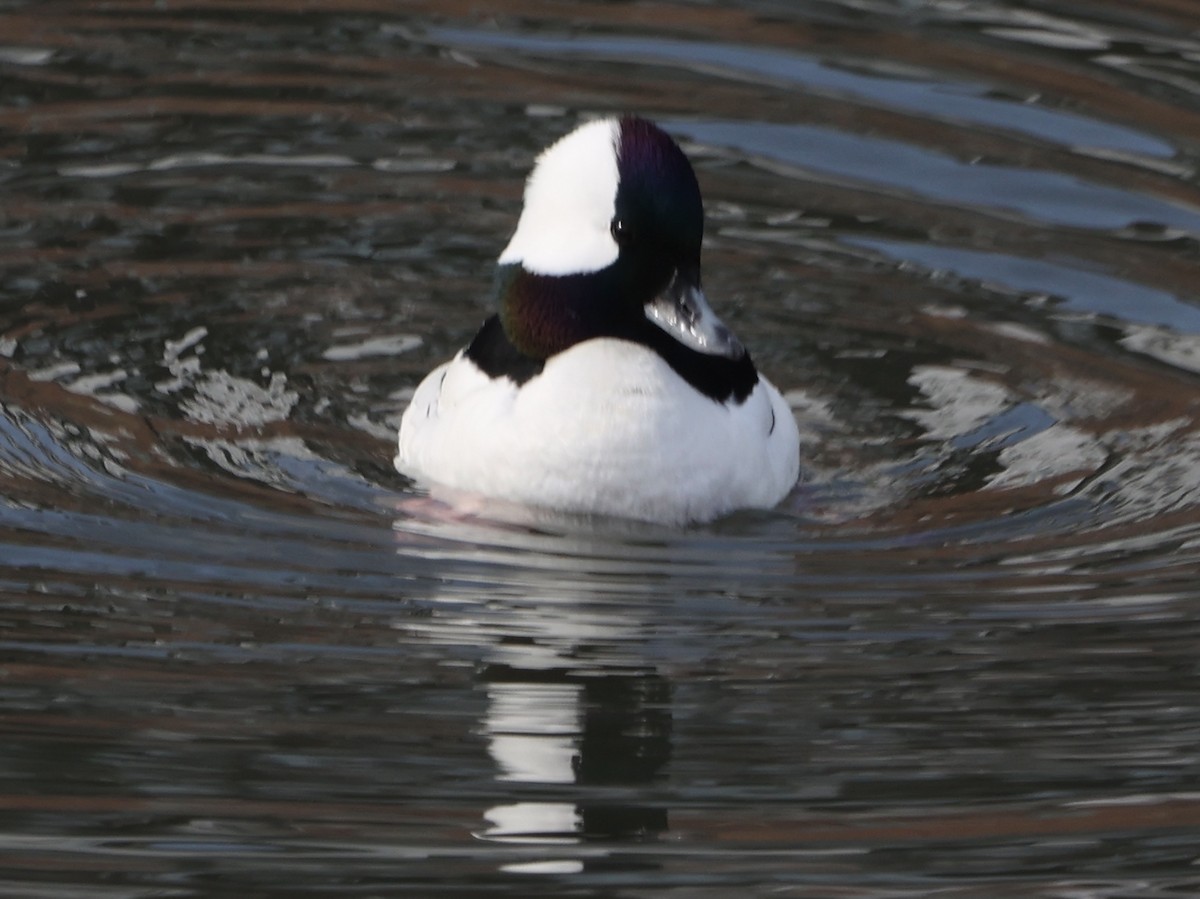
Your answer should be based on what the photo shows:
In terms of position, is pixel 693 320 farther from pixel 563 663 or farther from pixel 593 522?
pixel 563 663

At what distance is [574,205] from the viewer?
694 cm

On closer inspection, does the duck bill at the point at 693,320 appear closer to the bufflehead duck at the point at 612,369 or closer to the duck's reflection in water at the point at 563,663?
the bufflehead duck at the point at 612,369

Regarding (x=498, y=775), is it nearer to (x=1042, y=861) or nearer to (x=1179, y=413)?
(x=1042, y=861)

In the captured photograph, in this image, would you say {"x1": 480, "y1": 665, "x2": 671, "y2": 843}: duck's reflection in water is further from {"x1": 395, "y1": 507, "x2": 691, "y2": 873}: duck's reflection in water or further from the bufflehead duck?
the bufflehead duck

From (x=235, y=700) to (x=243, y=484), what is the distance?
1.84m

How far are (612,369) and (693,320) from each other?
37cm

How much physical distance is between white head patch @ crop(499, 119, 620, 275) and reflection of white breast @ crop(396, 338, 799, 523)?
0.34 m

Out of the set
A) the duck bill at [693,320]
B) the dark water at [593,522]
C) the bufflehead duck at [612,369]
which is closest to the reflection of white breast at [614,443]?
the bufflehead duck at [612,369]

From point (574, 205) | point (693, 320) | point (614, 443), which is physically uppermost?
point (574, 205)

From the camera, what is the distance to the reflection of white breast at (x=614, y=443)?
7.20 m

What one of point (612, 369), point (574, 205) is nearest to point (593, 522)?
point (612, 369)

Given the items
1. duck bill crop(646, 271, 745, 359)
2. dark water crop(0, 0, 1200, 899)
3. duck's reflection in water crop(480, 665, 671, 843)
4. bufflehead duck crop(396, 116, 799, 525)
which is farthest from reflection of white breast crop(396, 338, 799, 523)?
duck's reflection in water crop(480, 665, 671, 843)

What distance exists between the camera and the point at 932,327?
9.37 meters

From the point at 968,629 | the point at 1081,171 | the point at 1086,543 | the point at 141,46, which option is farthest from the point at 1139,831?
the point at 141,46
